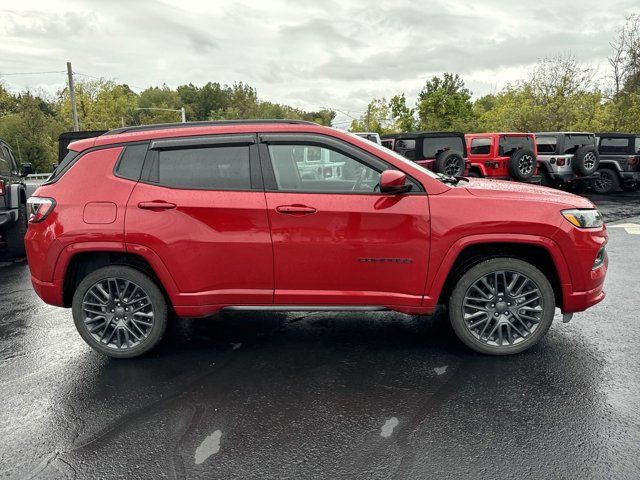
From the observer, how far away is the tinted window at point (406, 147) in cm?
1353

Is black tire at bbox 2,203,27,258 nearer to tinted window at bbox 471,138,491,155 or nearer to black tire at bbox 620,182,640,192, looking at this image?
tinted window at bbox 471,138,491,155

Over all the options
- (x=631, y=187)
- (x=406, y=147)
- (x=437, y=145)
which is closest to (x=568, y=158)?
(x=631, y=187)

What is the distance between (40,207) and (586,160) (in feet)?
47.6

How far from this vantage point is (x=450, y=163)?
41.7ft

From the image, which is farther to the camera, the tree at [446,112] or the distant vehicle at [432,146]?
the tree at [446,112]

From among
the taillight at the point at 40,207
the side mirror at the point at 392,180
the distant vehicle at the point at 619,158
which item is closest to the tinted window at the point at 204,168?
the taillight at the point at 40,207

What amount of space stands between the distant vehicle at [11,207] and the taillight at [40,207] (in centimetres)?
478

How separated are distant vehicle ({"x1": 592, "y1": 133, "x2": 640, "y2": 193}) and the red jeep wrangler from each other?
3309mm

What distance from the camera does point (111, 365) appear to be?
4031 millimetres

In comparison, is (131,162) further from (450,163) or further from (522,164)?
(522,164)

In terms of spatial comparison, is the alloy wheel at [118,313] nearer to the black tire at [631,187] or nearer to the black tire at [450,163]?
the black tire at [450,163]

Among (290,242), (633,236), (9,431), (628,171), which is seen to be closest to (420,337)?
(290,242)

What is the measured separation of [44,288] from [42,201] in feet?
2.27

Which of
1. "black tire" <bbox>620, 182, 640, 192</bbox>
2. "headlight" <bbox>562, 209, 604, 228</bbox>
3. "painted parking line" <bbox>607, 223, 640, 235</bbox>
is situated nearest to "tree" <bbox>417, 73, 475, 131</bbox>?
"black tire" <bbox>620, 182, 640, 192</bbox>
